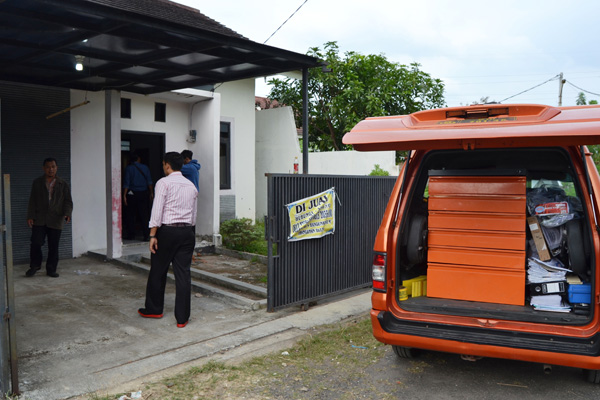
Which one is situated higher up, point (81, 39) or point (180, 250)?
point (81, 39)

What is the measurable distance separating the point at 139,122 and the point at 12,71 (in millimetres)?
2572

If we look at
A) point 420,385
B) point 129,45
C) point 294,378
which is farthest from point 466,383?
point 129,45

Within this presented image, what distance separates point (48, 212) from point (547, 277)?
6810 mm

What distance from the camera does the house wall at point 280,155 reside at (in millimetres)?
14270

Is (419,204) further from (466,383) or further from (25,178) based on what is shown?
(25,178)

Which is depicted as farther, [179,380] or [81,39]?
[81,39]

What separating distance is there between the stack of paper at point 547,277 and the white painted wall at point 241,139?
27.9 feet

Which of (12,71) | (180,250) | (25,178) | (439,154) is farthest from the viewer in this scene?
(25,178)

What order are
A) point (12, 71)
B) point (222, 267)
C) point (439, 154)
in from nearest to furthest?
point (439, 154) < point (12, 71) < point (222, 267)

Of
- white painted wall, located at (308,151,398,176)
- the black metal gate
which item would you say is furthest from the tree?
the black metal gate

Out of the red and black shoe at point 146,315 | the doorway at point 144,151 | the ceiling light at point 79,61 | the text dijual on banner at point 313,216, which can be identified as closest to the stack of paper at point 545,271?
the text dijual on banner at point 313,216

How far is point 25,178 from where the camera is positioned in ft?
27.7

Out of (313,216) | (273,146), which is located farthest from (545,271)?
(273,146)

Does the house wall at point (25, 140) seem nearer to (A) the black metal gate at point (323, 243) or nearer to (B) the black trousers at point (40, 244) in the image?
(B) the black trousers at point (40, 244)
